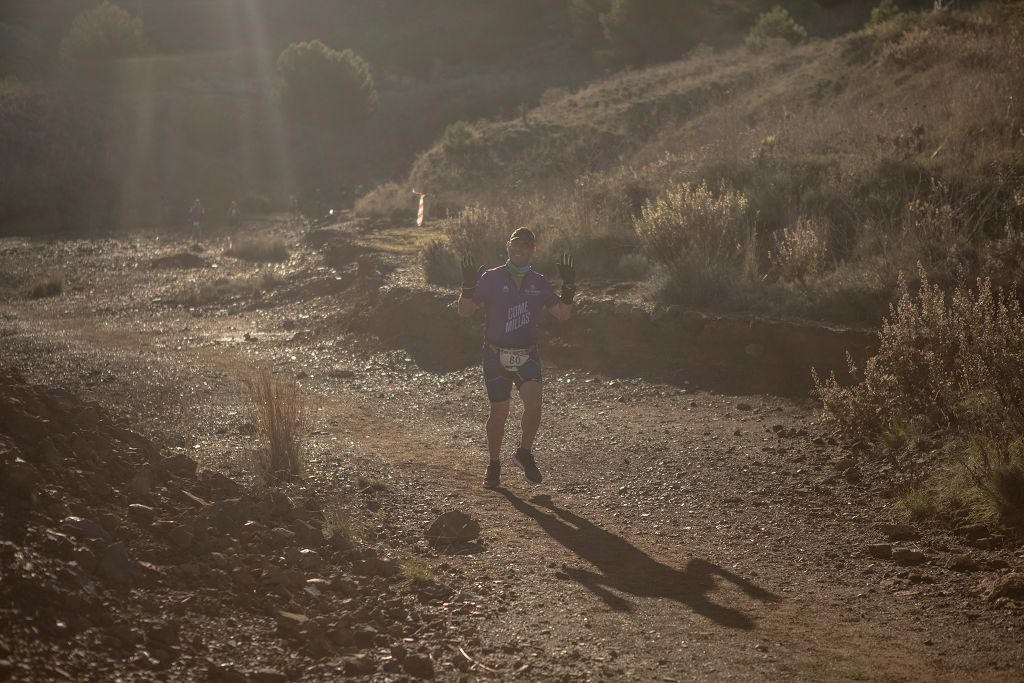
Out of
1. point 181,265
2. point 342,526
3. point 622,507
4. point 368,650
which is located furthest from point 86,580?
point 181,265

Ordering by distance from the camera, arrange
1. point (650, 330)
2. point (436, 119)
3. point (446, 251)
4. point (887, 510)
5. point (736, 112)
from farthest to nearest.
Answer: point (436, 119), point (736, 112), point (446, 251), point (650, 330), point (887, 510)

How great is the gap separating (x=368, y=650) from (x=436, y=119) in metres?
48.0

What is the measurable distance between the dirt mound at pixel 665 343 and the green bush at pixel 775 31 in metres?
27.6

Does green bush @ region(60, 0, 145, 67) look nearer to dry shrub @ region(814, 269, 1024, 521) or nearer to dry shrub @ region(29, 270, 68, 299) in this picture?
dry shrub @ region(29, 270, 68, 299)

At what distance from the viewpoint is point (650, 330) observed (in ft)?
39.7

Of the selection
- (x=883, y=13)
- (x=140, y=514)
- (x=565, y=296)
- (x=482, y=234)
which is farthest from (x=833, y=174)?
(x=883, y=13)

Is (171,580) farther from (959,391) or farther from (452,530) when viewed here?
(959,391)

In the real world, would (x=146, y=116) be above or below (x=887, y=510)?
above

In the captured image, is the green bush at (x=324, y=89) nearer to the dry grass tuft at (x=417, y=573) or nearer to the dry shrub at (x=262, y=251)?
the dry shrub at (x=262, y=251)

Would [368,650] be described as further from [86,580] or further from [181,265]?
[181,265]

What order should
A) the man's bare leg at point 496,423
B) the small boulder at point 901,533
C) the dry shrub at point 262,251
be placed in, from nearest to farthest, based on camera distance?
the small boulder at point 901,533 → the man's bare leg at point 496,423 → the dry shrub at point 262,251

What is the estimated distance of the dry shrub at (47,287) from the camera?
20.7 metres

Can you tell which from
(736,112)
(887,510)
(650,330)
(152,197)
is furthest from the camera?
(152,197)

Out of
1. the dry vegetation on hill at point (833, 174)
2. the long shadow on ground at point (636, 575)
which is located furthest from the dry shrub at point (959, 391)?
the long shadow on ground at point (636, 575)
